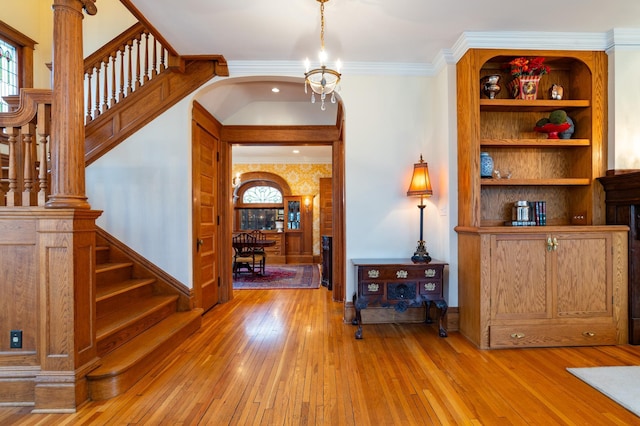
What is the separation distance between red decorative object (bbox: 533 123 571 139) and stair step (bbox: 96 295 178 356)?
418 cm

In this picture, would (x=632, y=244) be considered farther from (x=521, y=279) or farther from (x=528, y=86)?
(x=528, y=86)

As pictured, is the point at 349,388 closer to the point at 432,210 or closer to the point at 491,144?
the point at 432,210

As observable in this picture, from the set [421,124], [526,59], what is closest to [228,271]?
[421,124]

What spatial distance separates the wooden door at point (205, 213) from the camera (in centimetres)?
376

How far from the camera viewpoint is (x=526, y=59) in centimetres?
325

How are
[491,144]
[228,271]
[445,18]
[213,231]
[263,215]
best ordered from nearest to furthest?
[445,18] < [491,144] < [213,231] < [228,271] < [263,215]

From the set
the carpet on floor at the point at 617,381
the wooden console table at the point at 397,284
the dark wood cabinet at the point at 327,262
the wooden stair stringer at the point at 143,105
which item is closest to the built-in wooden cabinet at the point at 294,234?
the dark wood cabinet at the point at 327,262

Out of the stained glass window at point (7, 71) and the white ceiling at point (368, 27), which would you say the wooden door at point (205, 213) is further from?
the stained glass window at point (7, 71)

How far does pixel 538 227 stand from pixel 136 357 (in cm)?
342

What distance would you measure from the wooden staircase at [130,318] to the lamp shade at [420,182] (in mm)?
2636

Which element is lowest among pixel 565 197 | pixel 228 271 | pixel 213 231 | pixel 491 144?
pixel 228 271

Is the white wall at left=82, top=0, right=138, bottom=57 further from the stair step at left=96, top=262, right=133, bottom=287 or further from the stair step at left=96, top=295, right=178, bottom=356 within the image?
the stair step at left=96, top=295, right=178, bottom=356

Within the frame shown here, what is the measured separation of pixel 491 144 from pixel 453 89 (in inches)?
27.4

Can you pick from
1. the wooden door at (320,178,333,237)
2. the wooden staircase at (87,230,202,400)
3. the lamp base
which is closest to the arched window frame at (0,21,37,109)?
the wooden staircase at (87,230,202,400)
